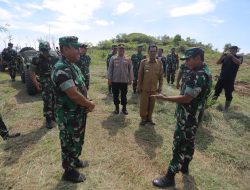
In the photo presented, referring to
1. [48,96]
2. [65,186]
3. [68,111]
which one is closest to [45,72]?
[48,96]

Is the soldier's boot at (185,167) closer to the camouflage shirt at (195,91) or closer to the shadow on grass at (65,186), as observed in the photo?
the camouflage shirt at (195,91)

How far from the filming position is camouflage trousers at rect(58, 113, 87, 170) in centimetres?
351

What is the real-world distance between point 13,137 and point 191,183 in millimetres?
3483

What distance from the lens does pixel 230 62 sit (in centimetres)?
756

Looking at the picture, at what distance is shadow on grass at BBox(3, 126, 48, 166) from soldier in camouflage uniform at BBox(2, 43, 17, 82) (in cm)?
629

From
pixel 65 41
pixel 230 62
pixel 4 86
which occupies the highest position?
pixel 65 41

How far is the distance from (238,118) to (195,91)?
174 inches

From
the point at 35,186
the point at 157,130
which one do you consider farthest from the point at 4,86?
the point at 35,186

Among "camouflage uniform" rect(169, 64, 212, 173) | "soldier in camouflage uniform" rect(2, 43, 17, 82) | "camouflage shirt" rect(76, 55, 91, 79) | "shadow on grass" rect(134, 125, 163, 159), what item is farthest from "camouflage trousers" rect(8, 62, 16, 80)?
"camouflage uniform" rect(169, 64, 212, 173)

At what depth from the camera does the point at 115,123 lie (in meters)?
6.37

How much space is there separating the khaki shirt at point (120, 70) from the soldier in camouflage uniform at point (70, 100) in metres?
3.06

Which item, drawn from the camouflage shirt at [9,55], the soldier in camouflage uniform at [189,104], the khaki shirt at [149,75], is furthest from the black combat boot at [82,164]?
the camouflage shirt at [9,55]

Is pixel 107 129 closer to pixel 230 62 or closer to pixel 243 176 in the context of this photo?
pixel 243 176

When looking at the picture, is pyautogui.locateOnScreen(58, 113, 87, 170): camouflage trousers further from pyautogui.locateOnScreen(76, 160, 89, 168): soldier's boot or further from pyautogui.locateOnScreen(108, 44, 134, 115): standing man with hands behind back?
pyautogui.locateOnScreen(108, 44, 134, 115): standing man with hands behind back
